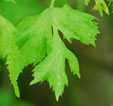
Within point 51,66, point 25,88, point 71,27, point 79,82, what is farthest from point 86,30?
point 79,82

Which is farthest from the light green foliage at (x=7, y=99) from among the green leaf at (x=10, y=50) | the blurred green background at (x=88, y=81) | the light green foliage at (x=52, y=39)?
the green leaf at (x=10, y=50)

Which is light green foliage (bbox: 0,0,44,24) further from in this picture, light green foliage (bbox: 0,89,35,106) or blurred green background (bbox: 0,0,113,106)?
blurred green background (bbox: 0,0,113,106)

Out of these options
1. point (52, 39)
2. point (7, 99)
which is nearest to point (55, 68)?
point (52, 39)

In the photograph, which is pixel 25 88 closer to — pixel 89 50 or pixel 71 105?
pixel 71 105

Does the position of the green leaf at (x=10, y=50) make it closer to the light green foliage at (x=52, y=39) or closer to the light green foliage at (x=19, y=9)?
the light green foliage at (x=52, y=39)

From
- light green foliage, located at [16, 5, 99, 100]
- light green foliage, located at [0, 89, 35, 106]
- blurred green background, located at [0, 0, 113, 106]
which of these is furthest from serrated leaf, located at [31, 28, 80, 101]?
blurred green background, located at [0, 0, 113, 106]

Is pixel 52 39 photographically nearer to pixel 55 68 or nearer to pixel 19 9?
pixel 55 68
